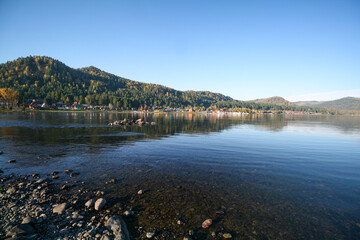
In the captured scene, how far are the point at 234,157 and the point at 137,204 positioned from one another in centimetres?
1379

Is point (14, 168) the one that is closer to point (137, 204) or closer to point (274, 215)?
point (137, 204)

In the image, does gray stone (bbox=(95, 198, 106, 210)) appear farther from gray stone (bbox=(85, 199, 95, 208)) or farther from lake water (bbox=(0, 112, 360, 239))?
lake water (bbox=(0, 112, 360, 239))

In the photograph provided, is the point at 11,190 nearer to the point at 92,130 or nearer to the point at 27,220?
the point at 27,220

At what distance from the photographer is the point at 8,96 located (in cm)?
15438

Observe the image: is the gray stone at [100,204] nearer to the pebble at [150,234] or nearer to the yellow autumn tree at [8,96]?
the pebble at [150,234]

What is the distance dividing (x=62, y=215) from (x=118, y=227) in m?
3.24

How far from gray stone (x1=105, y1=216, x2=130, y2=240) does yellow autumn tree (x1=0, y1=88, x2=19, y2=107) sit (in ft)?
691

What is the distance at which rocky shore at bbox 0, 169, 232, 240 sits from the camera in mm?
7121

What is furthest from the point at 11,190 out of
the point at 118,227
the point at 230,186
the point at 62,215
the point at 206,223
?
the point at 230,186

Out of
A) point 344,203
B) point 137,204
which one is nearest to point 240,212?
point 137,204

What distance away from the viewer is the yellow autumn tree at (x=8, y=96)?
153m

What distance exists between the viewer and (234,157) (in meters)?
20.3

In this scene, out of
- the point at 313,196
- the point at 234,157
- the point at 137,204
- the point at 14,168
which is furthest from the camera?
the point at 234,157

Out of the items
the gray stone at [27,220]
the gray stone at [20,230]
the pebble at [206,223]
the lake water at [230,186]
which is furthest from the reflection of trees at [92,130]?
the pebble at [206,223]
